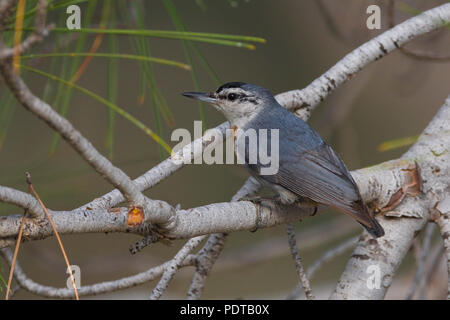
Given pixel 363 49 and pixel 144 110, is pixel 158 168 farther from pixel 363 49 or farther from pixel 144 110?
pixel 144 110

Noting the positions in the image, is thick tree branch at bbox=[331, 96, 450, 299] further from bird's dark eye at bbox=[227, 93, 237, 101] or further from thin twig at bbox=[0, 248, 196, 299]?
bird's dark eye at bbox=[227, 93, 237, 101]

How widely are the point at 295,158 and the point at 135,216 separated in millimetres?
944

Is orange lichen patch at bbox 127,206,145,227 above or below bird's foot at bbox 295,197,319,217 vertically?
below

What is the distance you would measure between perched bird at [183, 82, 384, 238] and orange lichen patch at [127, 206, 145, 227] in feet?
2.47

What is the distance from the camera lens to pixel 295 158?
1.95 metres

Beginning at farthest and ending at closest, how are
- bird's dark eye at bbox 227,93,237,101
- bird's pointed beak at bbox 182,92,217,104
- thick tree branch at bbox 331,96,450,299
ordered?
bird's dark eye at bbox 227,93,237,101 → bird's pointed beak at bbox 182,92,217,104 → thick tree branch at bbox 331,96,450,299

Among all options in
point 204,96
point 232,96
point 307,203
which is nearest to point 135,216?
point 307,203

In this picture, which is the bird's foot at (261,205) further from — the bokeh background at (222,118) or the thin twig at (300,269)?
the bokeh background at (222,118)

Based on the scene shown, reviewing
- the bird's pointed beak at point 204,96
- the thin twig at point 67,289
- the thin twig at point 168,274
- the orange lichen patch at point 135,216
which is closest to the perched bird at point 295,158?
the bird's pointed beak at point 204,96

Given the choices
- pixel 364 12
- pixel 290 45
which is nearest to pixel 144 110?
pixel 290 45

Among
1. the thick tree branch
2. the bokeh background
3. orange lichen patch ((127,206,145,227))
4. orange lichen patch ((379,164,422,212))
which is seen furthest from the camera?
the bokeh background

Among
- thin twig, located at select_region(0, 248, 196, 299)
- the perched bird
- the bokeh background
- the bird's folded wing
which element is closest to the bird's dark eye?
the perched bird

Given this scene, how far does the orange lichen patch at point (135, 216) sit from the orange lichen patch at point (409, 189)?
92cm

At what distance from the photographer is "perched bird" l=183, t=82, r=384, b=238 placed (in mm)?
1722
